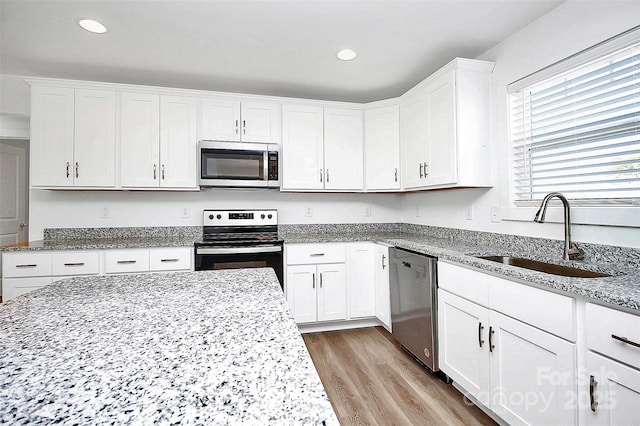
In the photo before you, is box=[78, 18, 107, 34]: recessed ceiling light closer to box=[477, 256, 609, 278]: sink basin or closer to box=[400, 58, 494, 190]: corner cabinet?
box=[400, 58, 494, 190]: corner cabinet

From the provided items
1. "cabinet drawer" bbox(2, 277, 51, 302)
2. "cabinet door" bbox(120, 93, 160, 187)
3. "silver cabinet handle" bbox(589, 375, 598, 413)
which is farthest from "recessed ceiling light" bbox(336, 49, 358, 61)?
"cabinet drawer" bbox(2, 277, 51, 302)

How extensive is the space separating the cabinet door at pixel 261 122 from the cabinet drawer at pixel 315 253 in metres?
1.10

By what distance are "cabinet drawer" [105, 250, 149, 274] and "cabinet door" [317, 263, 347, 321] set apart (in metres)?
1.50

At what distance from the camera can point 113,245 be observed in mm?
2486

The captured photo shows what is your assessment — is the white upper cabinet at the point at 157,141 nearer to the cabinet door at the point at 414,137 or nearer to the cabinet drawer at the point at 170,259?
the cabinet drawer at the point at 170,259

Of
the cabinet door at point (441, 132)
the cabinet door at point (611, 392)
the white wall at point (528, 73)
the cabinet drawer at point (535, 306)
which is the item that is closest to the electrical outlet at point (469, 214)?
the white wall at point (528, 73)

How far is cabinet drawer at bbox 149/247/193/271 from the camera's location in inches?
101

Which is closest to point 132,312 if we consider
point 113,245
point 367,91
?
point 113,245

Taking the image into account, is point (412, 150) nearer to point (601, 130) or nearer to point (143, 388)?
point (601, 130)

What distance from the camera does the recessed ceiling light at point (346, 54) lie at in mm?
2410

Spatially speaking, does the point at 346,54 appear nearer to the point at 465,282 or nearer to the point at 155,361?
the point at 465,282

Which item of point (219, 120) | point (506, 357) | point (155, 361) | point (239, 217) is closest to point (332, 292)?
point (239, 217)

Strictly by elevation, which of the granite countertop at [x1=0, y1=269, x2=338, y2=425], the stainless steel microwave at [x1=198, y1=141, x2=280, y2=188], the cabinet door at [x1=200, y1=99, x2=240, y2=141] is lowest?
the granite countertop at [x1=0, y1=269, x2=338, y2=425]

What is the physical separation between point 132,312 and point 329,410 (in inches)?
26.3
